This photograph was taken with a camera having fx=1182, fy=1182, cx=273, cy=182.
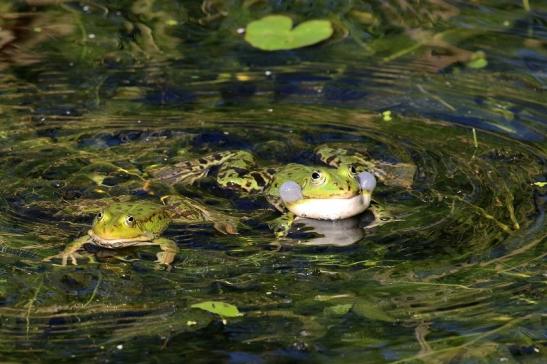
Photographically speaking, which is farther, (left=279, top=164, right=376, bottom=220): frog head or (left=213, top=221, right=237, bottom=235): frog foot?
(left=279, top=164, right=376, bottom=220): frog head

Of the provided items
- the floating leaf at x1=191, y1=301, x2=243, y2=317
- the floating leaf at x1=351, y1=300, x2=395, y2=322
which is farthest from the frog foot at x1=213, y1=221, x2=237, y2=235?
the floating leaf at x1=351, y1=300, x2=395, y2=322

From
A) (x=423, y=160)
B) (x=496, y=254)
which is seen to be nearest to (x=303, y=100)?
(x=423, y=160)

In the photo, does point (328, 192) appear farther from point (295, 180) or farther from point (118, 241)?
point (118, 241)

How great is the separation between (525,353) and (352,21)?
420 centimetres

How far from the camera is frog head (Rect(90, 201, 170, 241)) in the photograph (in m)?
5.21

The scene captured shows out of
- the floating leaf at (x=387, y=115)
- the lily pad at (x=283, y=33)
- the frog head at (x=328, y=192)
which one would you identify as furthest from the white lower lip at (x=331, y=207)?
the lily pad at (x=283, y=33)

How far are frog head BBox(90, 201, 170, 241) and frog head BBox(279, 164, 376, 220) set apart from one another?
64cm

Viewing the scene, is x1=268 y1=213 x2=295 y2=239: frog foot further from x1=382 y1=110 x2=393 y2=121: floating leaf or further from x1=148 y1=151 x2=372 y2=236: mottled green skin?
x1=382 y1=110 x2=393 y2=121: floating leaf

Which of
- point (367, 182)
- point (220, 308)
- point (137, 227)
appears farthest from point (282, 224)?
point (220, 308)

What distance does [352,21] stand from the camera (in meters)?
8.16

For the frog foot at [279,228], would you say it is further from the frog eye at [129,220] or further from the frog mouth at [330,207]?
the frog eye at [129,220]

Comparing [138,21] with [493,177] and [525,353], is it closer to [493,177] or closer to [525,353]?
[493,177]

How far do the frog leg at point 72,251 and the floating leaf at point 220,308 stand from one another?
2.39 feet

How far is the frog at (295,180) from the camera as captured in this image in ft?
18.2
